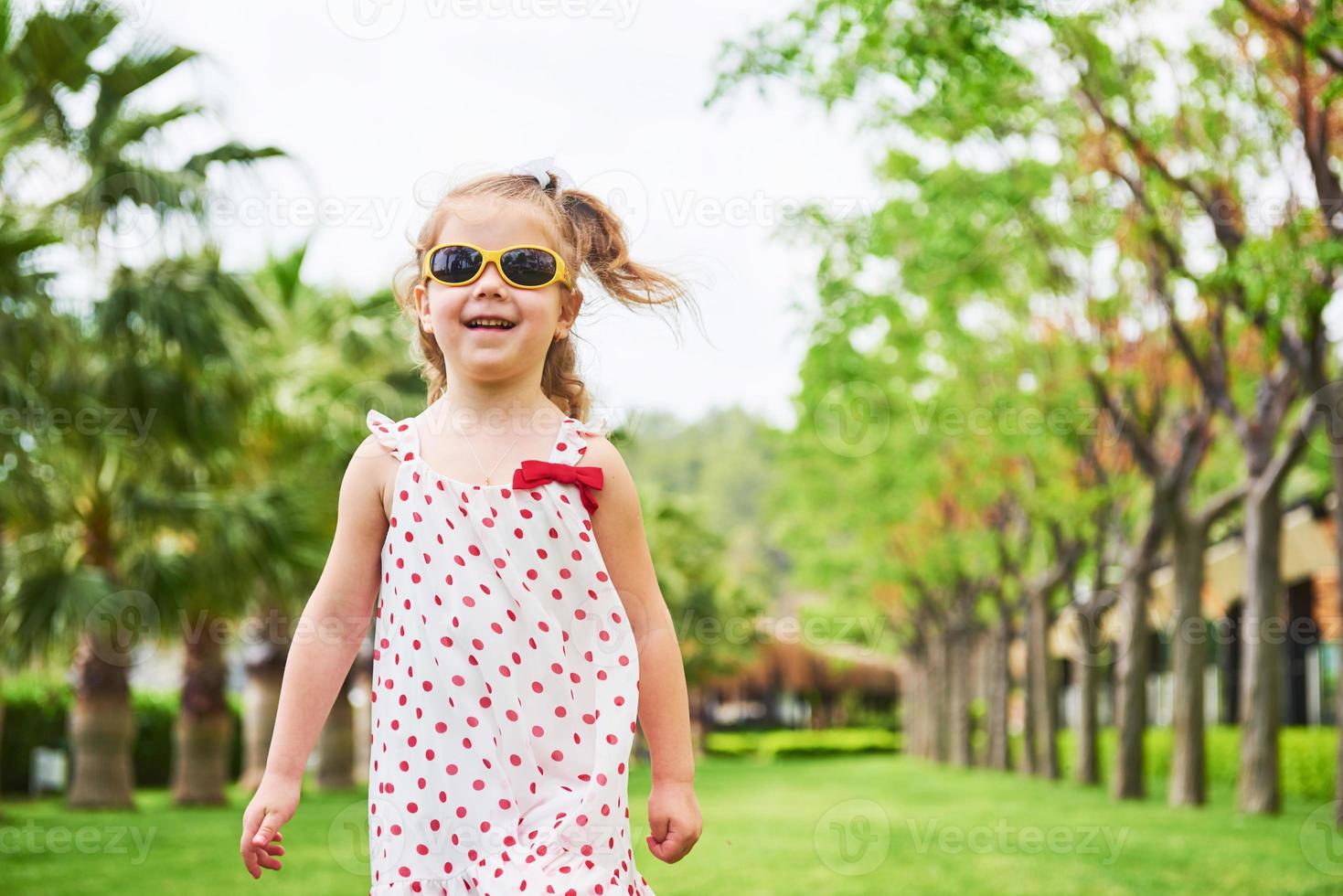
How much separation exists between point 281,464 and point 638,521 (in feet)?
57.7

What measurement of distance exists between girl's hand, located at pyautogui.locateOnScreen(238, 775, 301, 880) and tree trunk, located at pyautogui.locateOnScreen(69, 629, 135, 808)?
16864 mm

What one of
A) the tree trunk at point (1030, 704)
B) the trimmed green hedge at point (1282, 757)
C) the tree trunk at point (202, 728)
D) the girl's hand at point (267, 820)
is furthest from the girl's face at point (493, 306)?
the tree trunk at point (1030, 704)

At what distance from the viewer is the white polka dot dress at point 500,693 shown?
257cm

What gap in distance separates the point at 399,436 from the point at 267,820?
0.73 m

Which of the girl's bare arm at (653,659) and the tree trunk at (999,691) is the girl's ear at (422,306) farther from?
the tree trunk at (999,691)

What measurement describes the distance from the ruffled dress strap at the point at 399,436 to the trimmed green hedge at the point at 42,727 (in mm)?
21944

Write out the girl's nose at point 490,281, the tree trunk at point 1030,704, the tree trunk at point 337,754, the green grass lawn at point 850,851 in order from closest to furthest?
the girl's nose at point 490,281 → the green grass lawn at point 850,851 → the tree trunk at point 337,754 → the tree trunk at point 1030,704

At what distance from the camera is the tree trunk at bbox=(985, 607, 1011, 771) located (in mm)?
33250

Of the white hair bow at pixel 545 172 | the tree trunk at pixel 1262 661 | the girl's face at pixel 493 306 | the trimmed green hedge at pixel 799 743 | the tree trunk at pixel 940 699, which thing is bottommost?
the trimmed green hedge at pixel 799 743

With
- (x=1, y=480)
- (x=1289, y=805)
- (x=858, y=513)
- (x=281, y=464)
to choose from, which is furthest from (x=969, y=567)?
(x=1, y=480)

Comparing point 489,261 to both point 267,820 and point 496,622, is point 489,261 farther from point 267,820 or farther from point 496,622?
point 267,820

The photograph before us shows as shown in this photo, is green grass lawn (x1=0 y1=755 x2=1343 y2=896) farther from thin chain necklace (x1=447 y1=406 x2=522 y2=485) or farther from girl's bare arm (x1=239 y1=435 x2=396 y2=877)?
thin chain necklace (x1=447 y1=406 x2=522 y2=485)

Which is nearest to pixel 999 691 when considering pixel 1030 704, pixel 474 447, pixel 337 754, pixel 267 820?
pixel 1030 704

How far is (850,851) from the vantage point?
41.3ft
